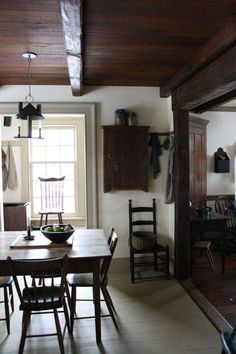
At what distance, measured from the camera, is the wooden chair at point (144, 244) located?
12.7ft

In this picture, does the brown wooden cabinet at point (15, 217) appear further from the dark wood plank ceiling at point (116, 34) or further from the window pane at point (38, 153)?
the dark wood plank ceiling at point (116, 34)

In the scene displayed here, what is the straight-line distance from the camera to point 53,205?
19.6 feet

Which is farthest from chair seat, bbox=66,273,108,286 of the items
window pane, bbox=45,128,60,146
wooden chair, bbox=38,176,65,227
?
window pane, bbox=45,128,60,146

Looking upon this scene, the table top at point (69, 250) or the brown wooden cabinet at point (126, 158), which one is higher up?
the brown wooden cabinet at point (126, 158)

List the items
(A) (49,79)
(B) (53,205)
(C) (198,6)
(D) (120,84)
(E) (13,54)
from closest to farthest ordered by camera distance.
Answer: (C) (198,6) < (E) (13,54) < (A) (49,79) < (D) (120,84) < (B) (53,205)

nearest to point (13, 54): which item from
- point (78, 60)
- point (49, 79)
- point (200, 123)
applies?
point (78, 60)

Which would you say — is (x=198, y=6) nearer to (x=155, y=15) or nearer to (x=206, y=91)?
(x=155, y=15)

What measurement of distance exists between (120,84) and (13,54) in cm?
155

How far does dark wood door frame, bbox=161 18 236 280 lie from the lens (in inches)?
96.0

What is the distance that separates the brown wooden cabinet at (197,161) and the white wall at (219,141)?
0.80 ft

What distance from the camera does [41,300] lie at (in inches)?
94.0

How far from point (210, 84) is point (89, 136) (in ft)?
5.96

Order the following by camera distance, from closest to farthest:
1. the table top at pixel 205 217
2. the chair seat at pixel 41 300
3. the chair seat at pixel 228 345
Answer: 1. the chair seat at pixel 228 345
2. the chair seat at pixel 41 300
3. the table top at pixel 205 217

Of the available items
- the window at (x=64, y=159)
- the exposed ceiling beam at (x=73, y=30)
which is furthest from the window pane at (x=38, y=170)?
the exposed ceiling beam at (x=73, y=30)
